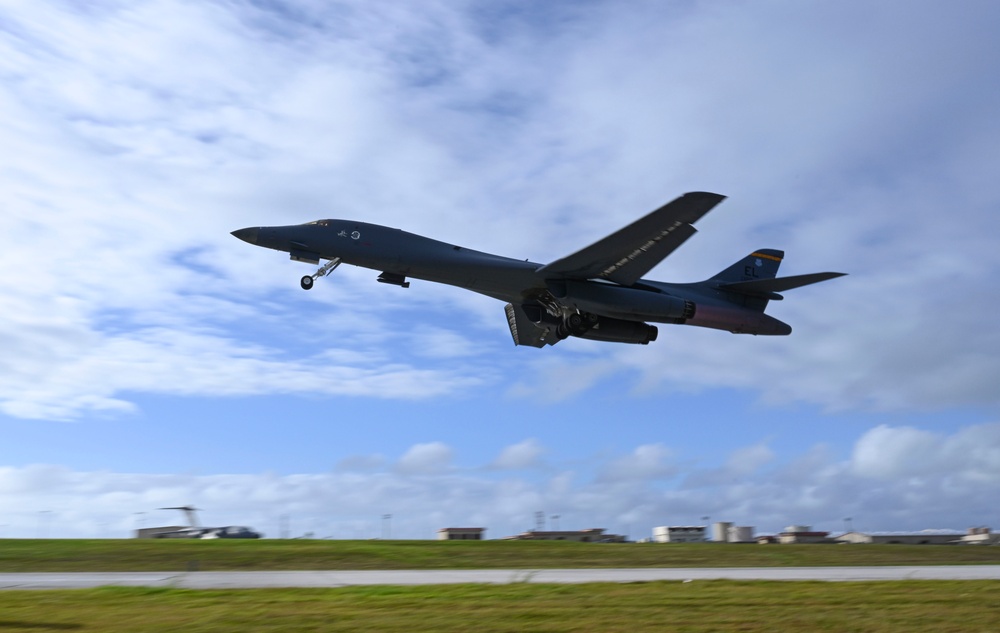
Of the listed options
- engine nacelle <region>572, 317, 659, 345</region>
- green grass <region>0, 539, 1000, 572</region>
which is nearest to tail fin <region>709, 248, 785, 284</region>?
engine nacelle <region>572, 317, 659, 345</region>

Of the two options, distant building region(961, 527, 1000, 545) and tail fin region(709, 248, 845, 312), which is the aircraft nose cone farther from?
distant building region(961, 527, 1000, 545)

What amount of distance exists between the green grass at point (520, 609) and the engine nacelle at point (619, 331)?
1371cm

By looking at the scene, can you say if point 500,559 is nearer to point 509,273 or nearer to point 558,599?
point 509,273

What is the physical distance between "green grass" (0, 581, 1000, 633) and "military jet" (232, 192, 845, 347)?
1142 cm

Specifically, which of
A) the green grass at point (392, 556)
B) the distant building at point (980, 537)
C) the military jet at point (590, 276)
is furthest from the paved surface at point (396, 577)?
the distant building at point (980, 537)

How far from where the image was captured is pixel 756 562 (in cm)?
2945

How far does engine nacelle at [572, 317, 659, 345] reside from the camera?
1161 inches

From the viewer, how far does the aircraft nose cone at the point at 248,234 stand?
2492 cm

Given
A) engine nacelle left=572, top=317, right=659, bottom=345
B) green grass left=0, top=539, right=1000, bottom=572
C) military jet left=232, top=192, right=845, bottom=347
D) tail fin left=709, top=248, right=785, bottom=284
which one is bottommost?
green grass left=0, top=539, right=1000, bottom=572

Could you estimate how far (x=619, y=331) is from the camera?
29672 mm

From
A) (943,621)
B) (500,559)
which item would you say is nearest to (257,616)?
(943,621)

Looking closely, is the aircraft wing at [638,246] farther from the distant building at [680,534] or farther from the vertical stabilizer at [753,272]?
the distant building at [680,534]

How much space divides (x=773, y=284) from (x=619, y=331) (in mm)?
5344

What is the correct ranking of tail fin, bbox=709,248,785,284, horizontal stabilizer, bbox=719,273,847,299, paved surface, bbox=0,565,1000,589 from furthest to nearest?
tail fin, bbox=709,248,785,284, horizontal stabilizer, bbox=719,273,847,299, paved surface, bbox=0,565,1000,589
